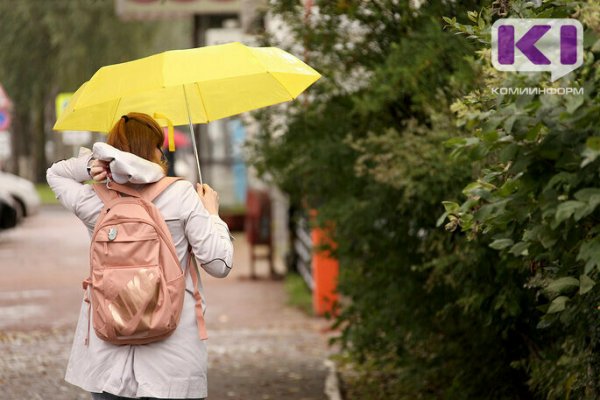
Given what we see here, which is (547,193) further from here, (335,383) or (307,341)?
(307,341)

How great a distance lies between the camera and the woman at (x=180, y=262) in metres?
4.68

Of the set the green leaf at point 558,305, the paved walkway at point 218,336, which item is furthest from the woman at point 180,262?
the paved walkway at point 218,336

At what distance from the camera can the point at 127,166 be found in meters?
4.62

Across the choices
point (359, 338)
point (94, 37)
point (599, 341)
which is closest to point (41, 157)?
point (94, 37)

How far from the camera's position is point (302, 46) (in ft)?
28.9

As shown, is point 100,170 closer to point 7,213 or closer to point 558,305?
point 558,305

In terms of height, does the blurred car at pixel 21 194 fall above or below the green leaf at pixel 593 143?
below

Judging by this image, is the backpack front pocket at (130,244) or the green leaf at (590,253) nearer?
the green leaf at (590,253)

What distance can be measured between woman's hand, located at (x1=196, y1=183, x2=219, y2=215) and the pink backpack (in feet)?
0.92

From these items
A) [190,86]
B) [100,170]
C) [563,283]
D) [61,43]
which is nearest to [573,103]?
[563,283]

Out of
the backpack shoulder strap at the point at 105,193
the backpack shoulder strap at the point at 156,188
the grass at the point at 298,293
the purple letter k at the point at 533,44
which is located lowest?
the grass at the point at 298,293

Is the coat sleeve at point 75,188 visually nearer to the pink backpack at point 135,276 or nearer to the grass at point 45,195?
the pink backpack at point 135,276

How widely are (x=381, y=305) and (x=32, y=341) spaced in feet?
14.8

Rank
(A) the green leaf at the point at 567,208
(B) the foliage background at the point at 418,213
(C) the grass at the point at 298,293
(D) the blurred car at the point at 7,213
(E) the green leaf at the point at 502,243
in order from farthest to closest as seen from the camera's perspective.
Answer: (D) the blurred car at the point at 7,213 < (C) the grass at the point at 298,293 < (B) the foliage background at the point at 418,213 < (E) the green leaf at the point at 502,243 < (A) the green leaf at the point at 567,208
